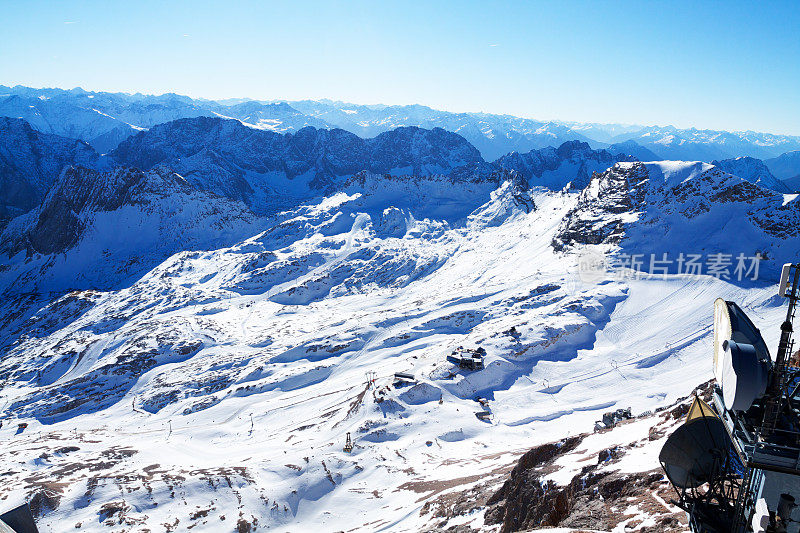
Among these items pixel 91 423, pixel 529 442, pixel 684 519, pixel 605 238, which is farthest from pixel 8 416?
pixel 605 238

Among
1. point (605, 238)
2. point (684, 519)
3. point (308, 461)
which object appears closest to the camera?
point (684, 519)

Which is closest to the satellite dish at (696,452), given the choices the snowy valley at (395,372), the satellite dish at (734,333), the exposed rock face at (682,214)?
the satellite dish at (734,333)

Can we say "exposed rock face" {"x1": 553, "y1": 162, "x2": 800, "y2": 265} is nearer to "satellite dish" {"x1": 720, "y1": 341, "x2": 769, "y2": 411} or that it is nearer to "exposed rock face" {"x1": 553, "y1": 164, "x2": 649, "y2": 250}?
"exposed rock face" {"x1": 553, "y1": 164, "x2": 649, "y2": 250}

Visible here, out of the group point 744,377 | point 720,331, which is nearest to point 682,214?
point 720,331

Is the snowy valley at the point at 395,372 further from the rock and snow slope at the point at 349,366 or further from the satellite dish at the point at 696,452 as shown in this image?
the satellite dish at the point at 696,452

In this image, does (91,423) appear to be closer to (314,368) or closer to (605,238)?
(314,368)

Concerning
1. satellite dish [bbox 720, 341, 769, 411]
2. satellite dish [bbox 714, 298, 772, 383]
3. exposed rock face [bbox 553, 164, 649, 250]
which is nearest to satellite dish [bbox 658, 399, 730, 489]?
satellite dish [bbox 714, 298, 772, 383]
